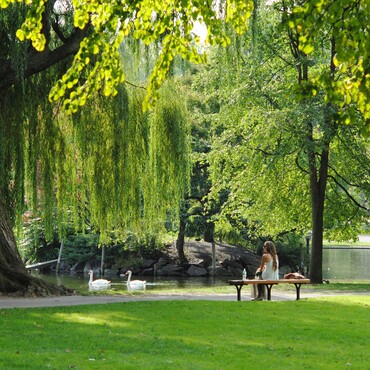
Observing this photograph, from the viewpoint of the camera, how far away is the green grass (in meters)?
8.86

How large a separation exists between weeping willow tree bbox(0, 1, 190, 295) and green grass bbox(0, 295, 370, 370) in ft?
9.90

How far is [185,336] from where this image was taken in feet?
35.8

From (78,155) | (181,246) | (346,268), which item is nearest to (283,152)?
(78,155)

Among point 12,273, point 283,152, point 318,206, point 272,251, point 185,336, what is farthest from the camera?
point 318,206

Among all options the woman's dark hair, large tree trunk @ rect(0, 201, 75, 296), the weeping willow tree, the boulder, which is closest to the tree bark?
the boulder

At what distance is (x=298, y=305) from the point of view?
15.9 metres

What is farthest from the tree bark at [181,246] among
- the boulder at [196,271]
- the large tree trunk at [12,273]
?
the large tree trunk at [12,273]

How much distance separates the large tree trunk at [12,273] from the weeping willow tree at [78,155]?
0.08ft

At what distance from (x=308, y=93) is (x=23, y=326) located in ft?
25.9

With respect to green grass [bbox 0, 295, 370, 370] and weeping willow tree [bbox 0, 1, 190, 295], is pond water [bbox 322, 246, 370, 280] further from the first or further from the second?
green grass [bbox 0, 295, 370, 370]

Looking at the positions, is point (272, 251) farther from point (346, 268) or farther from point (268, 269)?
point (346, 268)

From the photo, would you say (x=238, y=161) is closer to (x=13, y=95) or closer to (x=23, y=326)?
(x=13, y=95)

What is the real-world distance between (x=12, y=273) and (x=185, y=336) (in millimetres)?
7261

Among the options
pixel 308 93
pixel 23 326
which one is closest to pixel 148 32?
pixel 308 93
